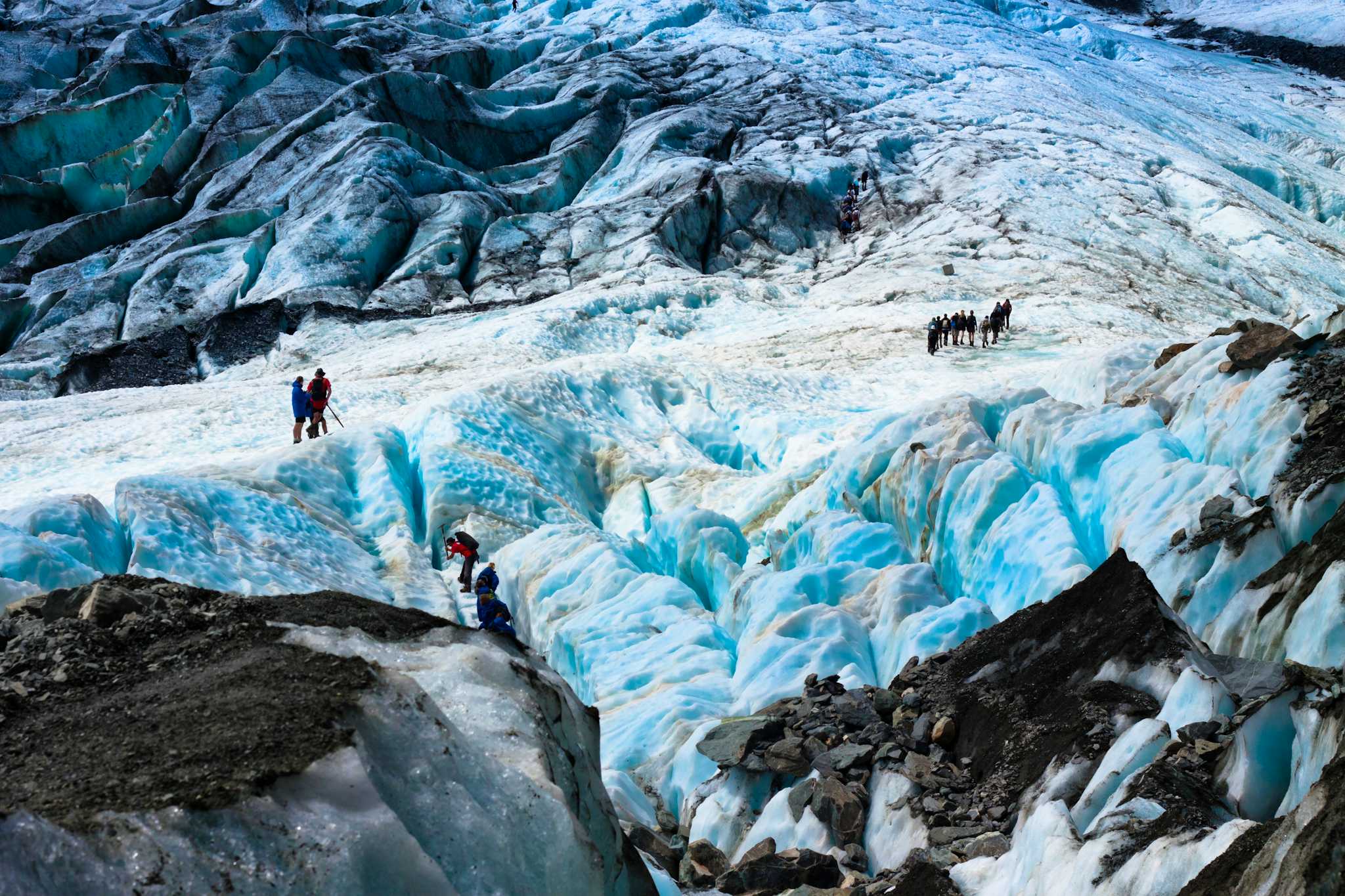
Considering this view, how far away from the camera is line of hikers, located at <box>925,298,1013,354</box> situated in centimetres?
2914

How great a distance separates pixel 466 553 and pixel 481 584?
5.37 metres

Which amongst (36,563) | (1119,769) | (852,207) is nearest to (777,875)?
(1119,769)

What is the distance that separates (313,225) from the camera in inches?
1657

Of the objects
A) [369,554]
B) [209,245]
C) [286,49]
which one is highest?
[286,49]

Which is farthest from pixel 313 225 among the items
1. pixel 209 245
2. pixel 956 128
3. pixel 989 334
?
pixel 956 128

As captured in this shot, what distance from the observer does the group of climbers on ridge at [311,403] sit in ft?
63.5

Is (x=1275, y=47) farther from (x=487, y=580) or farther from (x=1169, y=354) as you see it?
(x=487, y=580)

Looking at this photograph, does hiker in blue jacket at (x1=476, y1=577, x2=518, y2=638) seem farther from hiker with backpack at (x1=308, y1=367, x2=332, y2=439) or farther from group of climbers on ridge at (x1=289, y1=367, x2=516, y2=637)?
hiker with backpack at (x1=308, y1=367, x2=332, y2=439)

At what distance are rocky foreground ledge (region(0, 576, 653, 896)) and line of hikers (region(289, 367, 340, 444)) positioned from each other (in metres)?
12.8

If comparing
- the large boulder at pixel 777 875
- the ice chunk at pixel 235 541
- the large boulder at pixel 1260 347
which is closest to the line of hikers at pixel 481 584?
the ice chunk at pixel 235 541

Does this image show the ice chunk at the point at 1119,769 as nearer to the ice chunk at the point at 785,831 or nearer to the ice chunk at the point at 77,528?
the ice chunk at the point at 785,831

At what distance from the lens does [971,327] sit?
95.7ft

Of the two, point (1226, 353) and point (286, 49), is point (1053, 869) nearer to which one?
point (1226, 353)

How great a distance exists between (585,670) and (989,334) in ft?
68.4
